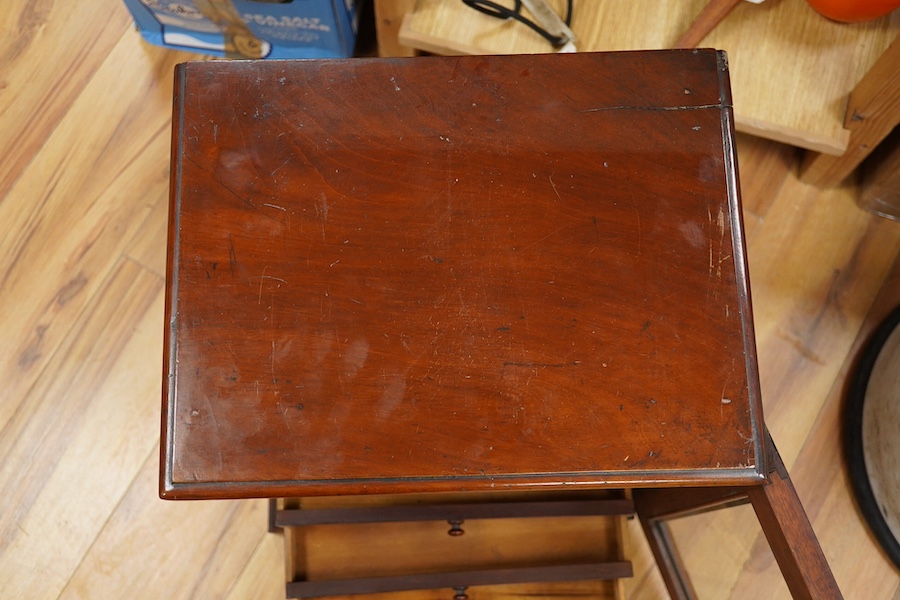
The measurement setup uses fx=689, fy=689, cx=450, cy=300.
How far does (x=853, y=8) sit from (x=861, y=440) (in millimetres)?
611

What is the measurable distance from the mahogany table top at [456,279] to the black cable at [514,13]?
28 centimetres

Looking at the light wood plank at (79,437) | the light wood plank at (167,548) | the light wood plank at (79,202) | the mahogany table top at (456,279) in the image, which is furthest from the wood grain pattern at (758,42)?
the light wood plank at (167,548)

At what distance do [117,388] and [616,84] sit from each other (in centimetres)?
85

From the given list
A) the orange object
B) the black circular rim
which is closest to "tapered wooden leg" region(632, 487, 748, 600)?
the black circular rim

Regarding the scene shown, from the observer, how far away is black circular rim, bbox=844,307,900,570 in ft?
3.32

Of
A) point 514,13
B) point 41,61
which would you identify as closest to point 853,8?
point 514,13

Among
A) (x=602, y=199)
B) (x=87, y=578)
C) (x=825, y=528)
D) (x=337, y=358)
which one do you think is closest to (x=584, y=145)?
(x=602, y=199)

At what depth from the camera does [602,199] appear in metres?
0.63

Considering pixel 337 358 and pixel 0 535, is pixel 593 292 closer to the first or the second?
pixel 337 358

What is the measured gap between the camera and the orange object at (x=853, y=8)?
2.88 ft

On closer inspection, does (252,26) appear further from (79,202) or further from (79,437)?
(79,437)

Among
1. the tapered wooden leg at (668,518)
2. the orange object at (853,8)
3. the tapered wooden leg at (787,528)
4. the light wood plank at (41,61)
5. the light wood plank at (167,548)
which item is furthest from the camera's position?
the light wood plank at (41,61)

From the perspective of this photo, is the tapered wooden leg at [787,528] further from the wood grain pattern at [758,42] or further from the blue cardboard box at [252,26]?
the blue cardboard box at [252,26]

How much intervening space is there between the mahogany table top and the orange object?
40cm
